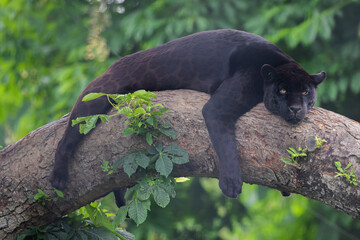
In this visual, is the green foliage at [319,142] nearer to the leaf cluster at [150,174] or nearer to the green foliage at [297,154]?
the green foliage at [297,154]

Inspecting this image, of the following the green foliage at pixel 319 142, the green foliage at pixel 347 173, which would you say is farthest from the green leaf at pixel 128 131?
the green foliage at pixel 347 173

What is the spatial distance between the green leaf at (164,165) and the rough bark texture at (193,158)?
0.55ft

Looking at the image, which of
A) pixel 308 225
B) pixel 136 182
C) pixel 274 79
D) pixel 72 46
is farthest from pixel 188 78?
pixel 308 225

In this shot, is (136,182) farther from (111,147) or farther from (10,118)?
(10,118)

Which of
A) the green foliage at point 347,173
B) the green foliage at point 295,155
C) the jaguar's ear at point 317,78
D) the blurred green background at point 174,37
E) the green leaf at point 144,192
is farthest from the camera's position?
the blurred green background at point 174,37

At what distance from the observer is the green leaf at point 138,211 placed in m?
2.85

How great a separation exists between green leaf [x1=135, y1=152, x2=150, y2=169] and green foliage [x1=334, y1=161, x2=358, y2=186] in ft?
3.58

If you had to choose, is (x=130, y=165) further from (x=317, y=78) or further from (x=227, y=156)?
(x=317, y=78)

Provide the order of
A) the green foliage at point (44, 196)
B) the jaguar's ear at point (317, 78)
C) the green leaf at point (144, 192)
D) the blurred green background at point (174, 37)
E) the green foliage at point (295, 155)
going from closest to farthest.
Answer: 1. the green foliage at point (295, 155)
2. the green leaf at point (144, 192)
3. the green foliage at point (44, 196)
4. the jaguar's ear at point (317, 78)
5. the blurred green background at point (174, 37)

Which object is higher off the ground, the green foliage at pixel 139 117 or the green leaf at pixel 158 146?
the green foliage at pixel 139 117

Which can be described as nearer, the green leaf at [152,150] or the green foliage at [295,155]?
the green foliage at [295,155]

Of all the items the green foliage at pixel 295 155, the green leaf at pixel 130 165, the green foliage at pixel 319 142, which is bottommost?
the green foliage at pixel 295 155

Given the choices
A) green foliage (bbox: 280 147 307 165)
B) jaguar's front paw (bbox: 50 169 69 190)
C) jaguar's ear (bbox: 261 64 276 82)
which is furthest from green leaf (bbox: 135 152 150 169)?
jaguar's ear (bbox: 261 64 276 82)

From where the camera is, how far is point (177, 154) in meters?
2.91
